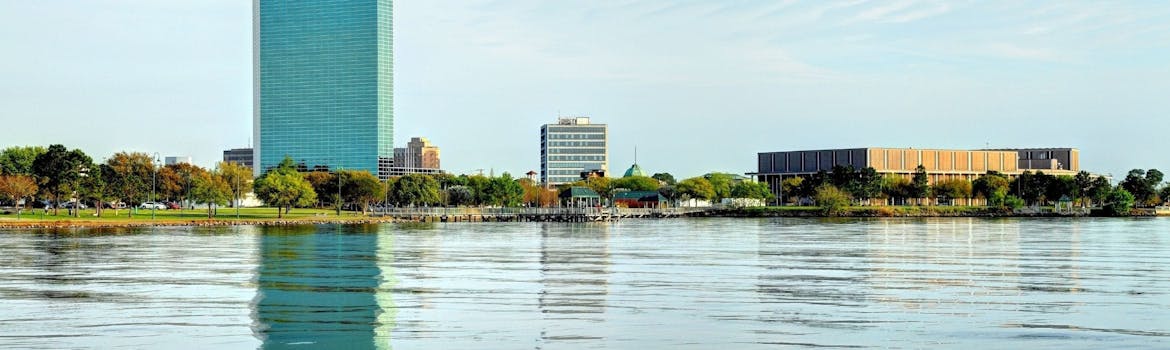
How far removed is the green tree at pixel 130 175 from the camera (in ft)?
413

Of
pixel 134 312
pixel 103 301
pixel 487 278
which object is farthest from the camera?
pixel 487 278

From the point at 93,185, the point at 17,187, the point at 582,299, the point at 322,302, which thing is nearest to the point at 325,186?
the point at 93,185

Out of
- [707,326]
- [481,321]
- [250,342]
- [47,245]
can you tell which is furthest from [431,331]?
[47,245]

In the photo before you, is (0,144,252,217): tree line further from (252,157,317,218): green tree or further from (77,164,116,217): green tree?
(252,157,317,218): green tree

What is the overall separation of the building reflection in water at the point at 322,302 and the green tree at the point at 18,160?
302 ft

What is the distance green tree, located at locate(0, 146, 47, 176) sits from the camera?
141125 millimetres

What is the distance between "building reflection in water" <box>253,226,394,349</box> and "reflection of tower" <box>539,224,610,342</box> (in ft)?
13.6

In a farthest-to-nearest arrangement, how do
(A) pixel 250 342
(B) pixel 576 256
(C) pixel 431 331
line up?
(B) pixel 576 256 < (C) pixel 431 331 < (A) pixel 250 342

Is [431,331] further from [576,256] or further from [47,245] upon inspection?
[47,245]

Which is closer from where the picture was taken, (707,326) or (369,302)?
(707,326)

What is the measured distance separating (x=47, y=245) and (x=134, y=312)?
140 feet

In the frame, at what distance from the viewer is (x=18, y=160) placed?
144375 millimetres

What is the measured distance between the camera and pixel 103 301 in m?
34.8

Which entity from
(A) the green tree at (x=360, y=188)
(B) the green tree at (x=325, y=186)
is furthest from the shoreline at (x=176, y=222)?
(B) the green tree at (x=325, y=186)
